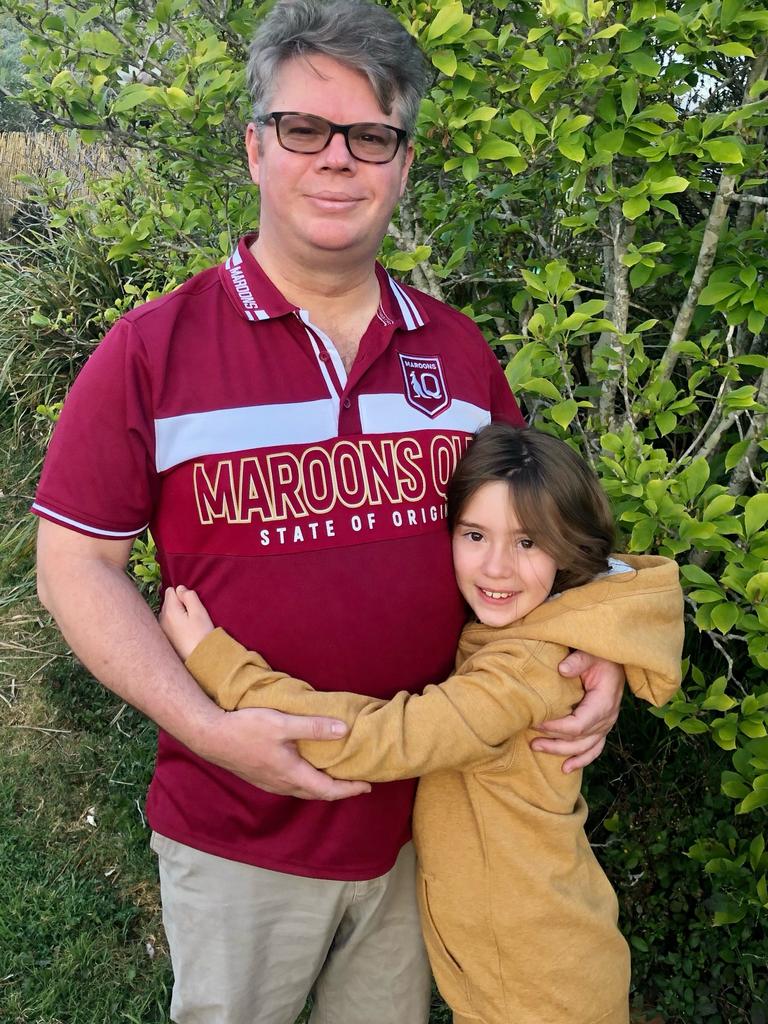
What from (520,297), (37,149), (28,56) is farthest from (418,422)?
(37,149)

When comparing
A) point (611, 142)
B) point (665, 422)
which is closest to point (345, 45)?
point (611, 142)

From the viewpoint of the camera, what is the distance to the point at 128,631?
192 centimetres

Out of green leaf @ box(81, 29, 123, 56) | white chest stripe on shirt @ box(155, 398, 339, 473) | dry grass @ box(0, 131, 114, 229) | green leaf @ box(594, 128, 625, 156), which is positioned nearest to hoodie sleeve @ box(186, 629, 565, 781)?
white chest stripe on shirt @ box(155, 398, 339, 473)

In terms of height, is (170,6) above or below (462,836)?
above

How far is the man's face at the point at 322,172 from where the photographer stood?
2002mm

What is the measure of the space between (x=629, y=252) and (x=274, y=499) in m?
1.58

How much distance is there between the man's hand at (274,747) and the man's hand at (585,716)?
0.46 meters

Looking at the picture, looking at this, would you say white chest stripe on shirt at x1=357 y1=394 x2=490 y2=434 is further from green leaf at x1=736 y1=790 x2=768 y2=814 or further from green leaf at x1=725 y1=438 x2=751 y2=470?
green leaf at x1=736 y1=790 x2=768 y2=814

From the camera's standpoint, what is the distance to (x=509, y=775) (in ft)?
6.75

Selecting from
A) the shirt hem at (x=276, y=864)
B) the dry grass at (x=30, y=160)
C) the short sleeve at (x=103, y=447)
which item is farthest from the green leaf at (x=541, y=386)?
the dry grass at (x=30, y=160)

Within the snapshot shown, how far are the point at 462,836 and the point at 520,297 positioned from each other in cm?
186

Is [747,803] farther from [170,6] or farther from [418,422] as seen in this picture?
[170,6]

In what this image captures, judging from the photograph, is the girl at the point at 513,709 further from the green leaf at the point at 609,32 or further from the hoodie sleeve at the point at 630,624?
the green leaf at the point at 609,32

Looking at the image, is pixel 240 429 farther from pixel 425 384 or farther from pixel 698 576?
pixel 698 576
